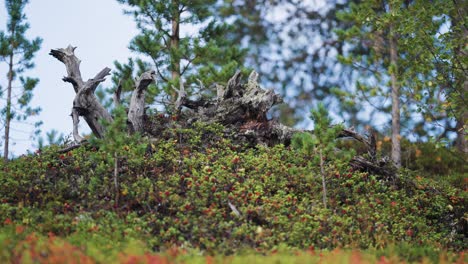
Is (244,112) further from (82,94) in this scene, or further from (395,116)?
(395,116)

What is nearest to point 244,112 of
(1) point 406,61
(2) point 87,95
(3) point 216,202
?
(2) point 87,95

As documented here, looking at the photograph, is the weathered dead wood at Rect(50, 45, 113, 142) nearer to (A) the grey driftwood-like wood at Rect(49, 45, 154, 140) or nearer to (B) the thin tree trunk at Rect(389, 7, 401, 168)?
(A) the grey driftwood-like wood at Rect(49, 45, 154, 140)

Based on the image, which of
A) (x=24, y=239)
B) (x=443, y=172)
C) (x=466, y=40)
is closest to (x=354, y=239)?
(x=24, y=239)

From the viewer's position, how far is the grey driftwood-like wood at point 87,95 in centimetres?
1244

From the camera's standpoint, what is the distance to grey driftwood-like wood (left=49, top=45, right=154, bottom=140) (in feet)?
40.8

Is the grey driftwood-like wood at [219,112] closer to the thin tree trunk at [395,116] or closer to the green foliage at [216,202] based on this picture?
the green foliage at [216,202]

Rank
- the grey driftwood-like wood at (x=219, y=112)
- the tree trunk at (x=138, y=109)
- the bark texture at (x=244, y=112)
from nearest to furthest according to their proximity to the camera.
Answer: the grey driftwood-like wood at (x=219, y=112)
the tree trunk at (x=138, y=109)
the bark texture at (x=244, y=112)

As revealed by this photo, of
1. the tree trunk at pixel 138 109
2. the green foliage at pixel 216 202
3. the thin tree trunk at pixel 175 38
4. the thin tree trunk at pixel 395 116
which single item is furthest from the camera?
the thin tree trunk at pixel 175 38

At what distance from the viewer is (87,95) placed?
12.5 m

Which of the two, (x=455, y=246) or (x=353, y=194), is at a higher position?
(x=353, y=194)

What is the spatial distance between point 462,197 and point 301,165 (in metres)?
4.03

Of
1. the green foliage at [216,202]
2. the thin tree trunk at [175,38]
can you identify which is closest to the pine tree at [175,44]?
the thin tree trunk at [175,38]

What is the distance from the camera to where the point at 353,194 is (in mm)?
11242

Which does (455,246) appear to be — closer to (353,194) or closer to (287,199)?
(353,194)
